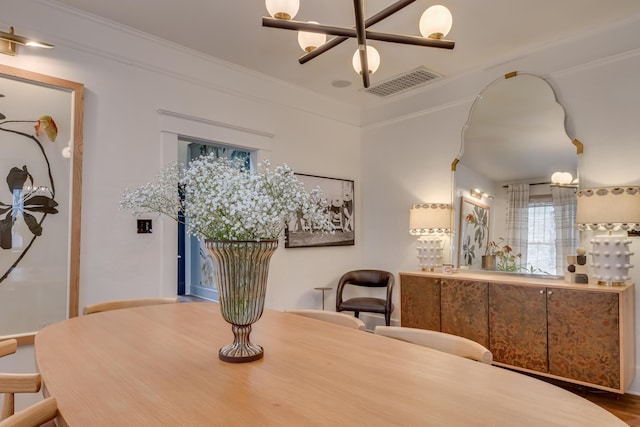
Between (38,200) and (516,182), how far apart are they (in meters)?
3.79

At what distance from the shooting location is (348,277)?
442cm

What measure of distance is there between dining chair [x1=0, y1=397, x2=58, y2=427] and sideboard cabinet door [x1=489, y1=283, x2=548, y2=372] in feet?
10.1

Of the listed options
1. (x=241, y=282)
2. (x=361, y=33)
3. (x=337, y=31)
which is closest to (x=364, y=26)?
(x=361, y=33)

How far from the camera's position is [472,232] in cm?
382

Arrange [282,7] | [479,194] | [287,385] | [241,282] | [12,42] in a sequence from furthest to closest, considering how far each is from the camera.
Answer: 1. [479,194]
2. [12,42]
3. [282,7]
4. [241,282]
5. [287,385]

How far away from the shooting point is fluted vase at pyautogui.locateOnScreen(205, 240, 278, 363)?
45.6 inches

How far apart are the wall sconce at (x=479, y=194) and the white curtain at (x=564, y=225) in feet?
1.91

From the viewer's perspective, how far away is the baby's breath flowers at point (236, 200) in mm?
1089

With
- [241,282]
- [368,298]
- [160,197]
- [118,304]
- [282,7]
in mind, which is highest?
[282,7]

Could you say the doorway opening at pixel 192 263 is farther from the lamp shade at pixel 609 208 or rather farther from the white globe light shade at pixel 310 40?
the lamp shade at pixel 609 208

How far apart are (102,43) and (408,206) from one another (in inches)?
130

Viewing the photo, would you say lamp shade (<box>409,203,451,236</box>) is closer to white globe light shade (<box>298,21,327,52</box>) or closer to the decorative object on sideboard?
the decorative object on sideboard

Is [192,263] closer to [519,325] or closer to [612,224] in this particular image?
[519,325]

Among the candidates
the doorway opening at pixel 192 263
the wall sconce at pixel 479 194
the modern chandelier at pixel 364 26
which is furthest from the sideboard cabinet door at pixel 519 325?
the doorway opening at pixel 192 263
